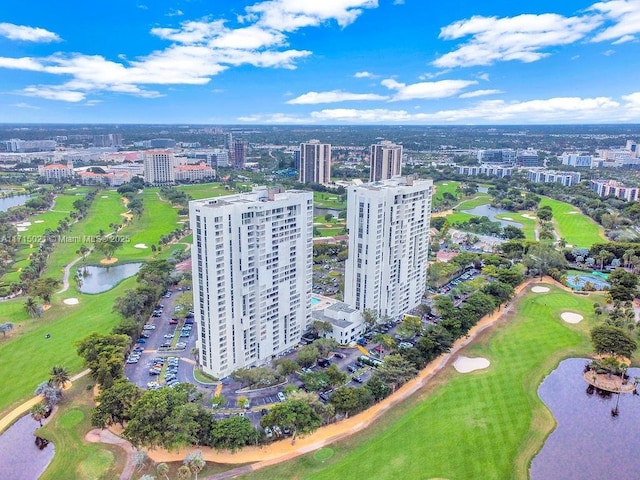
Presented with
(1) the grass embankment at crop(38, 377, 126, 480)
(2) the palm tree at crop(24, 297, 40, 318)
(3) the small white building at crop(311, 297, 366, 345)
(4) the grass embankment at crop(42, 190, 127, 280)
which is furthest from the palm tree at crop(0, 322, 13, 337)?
(3) the small white building at crop(311, 297, 366, 345)

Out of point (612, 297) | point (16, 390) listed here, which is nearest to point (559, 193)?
point (612, 297)

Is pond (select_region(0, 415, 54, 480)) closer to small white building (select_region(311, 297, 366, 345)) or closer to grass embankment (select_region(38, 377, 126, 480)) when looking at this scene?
grass embankment (select_region(38, 377, 126, 480))

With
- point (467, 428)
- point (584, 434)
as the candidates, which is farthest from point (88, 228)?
point (584, 434)

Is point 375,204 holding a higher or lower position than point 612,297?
higher

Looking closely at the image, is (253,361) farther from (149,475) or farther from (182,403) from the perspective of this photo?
(149,475)

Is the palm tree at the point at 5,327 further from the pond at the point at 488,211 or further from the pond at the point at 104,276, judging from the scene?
the pond at the point at 488,211

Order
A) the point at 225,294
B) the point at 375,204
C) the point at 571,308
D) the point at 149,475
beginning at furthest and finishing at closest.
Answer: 1. the point at 571,308
2. the point at 375,204
3. the point at 225,294
4. the point at 149,475

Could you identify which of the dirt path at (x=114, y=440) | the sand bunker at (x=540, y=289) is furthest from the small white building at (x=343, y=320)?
the sand bunker at (x=540, y=289)
